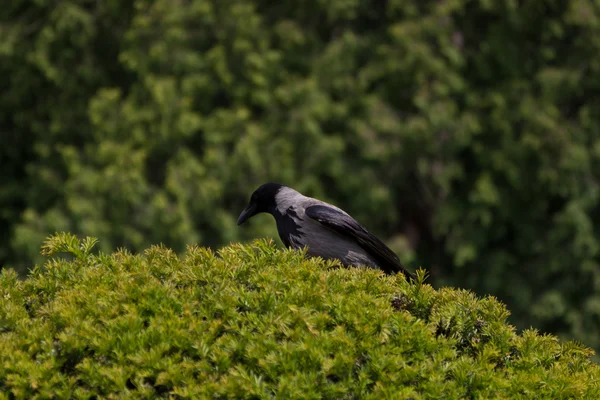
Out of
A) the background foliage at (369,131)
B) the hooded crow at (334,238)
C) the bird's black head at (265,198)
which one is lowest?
the hooded crow at (334,238)

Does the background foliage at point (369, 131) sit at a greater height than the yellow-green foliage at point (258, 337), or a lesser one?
greater

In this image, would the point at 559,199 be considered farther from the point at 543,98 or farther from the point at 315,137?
the point at 315,137

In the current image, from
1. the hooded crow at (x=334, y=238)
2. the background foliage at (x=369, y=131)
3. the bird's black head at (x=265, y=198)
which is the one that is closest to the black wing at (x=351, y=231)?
the hooded crow at (x=334, y=238)

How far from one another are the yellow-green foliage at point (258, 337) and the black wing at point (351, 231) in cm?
201

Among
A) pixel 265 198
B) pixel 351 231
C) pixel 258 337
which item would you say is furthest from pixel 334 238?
pixel 258 337

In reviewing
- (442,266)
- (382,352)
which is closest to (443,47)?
(442,266)

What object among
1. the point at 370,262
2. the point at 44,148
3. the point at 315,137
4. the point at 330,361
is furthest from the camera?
the point at 44,148

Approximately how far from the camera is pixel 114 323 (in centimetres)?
417

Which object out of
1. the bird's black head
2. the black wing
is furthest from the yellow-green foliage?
the bird's black head

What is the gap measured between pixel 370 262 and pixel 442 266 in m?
6.87

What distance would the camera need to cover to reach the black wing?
269 inches

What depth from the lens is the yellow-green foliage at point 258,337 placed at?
4.04m

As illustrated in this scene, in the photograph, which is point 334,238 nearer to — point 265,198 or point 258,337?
point 265,198

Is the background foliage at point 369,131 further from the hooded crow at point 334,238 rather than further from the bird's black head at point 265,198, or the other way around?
the hooded crow at point 334,238
